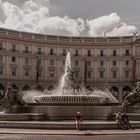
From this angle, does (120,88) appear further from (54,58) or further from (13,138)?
(13,138)

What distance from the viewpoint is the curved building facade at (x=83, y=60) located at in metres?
109

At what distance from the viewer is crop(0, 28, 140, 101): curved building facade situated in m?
109

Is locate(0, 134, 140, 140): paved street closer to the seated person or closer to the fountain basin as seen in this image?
the seated person

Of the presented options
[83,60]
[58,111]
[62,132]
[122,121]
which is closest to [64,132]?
[62,132]

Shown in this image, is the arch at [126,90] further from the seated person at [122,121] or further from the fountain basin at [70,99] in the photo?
the seated person at [122,121]

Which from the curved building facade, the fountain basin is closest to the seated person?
the fountain basin

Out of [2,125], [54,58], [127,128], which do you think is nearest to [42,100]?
[2,125]

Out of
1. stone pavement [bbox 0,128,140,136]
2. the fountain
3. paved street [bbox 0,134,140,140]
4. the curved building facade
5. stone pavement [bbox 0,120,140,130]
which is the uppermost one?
the curved building facade

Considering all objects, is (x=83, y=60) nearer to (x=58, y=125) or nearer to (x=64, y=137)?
(x=58, y=125)

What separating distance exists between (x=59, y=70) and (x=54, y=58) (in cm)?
370

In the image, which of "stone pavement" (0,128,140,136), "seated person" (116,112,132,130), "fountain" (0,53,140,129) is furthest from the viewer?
"seated person" (116,112,132,130)

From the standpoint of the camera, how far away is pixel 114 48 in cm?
11638

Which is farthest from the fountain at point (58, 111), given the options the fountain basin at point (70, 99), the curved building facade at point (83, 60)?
the curved building facade at point (83, 60)

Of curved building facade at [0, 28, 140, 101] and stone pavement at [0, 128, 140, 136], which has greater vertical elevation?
curved building facade at [0, 28, 140, 101]
